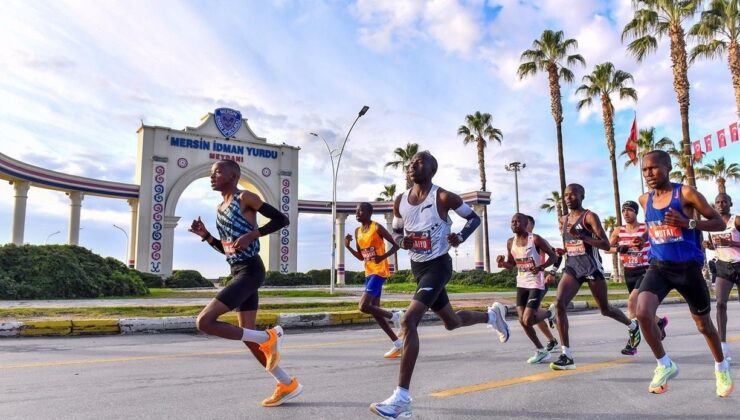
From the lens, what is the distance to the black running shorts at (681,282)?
4.59m

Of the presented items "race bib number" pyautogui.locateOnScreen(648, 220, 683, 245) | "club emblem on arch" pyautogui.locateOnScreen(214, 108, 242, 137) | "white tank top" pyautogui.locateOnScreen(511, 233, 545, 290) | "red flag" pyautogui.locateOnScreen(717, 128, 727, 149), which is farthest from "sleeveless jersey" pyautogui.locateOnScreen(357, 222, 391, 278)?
"club emblem on arch" pyautogui.locateOnScreen(214, 108, 242, 137)

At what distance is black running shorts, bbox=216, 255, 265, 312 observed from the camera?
425cm

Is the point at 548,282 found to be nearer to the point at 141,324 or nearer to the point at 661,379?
the point at 661,379

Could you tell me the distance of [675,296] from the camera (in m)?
19.9

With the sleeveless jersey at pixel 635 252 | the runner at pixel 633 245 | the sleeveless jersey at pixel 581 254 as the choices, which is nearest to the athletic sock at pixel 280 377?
the sleeveless jersey at pixel 581 254

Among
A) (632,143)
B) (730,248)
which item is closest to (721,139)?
(632,143)

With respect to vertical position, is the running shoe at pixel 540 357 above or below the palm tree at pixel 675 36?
below

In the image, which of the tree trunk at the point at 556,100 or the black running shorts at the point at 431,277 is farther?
the tree trunk at the point at 556,100

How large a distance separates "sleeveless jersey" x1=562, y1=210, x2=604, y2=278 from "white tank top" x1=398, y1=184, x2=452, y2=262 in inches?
98.6

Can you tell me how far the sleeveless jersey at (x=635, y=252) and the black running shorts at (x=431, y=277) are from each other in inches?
172

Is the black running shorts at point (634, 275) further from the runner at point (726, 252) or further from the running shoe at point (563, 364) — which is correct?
the running shoe at point (563, 364)

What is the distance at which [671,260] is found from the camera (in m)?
4.62

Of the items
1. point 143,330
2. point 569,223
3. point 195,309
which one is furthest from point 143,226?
point 569,223

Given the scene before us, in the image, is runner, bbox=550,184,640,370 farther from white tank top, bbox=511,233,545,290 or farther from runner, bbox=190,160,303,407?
runner, bbox=190,160,303,407
